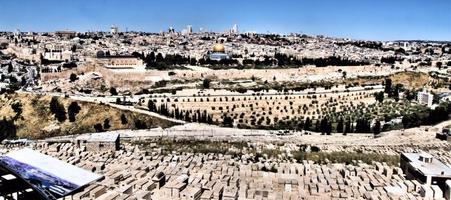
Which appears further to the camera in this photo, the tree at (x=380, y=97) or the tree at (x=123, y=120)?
the tree at (x=380, y=97)

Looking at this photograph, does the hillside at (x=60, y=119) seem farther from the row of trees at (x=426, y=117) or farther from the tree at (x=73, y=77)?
the row of trees at (x=426, y=117)

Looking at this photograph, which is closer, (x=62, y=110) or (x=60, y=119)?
(x=60, y=119)

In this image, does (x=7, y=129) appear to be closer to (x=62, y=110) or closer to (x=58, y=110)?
(x=58, y=110)

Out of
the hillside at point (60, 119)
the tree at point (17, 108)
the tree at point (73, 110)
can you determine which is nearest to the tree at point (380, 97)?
the hillside at point (60, 119)

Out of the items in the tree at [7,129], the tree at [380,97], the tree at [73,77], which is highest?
the tree at [73,77]

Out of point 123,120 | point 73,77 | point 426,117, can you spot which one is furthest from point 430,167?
point 73,77

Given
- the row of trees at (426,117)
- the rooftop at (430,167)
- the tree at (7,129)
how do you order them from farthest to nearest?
1. the row of trees at (426,117)
2. the tree at (7,129)
3. the rooftop at (430,167)

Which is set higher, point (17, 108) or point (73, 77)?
point (73, 77)

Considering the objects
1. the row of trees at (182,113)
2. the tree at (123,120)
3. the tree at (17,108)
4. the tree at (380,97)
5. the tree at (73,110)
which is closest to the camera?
the tree at (123,120)
